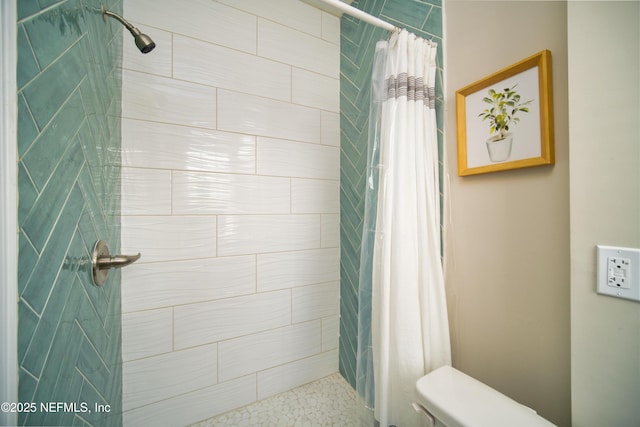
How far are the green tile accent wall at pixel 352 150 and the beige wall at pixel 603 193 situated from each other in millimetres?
868

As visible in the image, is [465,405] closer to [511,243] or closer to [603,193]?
[511,243]

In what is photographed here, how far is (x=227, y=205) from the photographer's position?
1.23 meters

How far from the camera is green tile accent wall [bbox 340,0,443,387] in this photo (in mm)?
1360

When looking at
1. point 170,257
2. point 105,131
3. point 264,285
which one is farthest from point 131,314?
point 105,131

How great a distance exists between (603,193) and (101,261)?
1.35m

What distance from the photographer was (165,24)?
3.63ft

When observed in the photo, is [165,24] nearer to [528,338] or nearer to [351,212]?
[351,212]

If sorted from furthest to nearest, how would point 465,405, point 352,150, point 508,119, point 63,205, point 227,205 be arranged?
point 352,150, point 227,205, point 508,119, point 465,405, point 63,205

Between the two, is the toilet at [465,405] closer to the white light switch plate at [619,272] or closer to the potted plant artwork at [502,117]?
the white light switch plate at [619,272]

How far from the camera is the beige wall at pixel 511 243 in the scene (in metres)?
0.68

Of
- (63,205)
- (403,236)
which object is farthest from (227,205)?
(403,236)

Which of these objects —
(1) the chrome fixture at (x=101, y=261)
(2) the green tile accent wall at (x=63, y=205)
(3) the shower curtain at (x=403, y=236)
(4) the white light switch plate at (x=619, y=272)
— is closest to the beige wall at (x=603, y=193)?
(4) the white light switch plate at (x=619, y=272)

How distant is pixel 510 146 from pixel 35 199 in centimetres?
119

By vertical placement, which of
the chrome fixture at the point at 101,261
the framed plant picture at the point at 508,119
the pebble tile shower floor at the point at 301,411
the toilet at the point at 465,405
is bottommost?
the pebble tile shower floor at the point at 301,411
